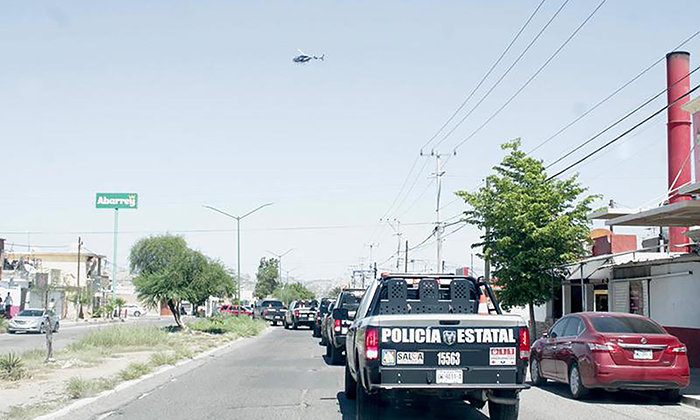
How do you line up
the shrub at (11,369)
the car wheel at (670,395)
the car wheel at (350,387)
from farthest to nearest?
the shrub at (11,369), the car wheel at (670,395), the car wheel at (350,387)

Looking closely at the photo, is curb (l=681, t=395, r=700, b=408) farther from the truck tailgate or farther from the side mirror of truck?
the side mirror of truck

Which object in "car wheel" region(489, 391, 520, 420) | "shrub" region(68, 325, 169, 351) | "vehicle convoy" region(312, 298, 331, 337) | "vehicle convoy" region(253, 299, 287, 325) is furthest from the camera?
"vehicle convoy" region(253, 299, 287, 325)

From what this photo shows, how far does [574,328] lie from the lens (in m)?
15.6

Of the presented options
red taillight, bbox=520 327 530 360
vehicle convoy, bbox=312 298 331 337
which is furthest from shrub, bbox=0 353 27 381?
vehicle convoy, bbox=312 298 331 337

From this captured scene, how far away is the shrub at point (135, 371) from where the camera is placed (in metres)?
17.1

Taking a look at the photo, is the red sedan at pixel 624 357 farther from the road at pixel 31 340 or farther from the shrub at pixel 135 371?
the road at pixel 31 340

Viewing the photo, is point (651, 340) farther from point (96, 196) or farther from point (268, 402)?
point (96, 196)

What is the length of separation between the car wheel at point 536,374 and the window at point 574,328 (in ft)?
5.03

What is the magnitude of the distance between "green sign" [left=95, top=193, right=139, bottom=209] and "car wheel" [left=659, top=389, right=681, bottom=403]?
148ft

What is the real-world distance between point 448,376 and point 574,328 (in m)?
6.72

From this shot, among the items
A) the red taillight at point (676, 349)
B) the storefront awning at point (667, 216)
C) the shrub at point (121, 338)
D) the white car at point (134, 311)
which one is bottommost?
the white car at point (134, 311)

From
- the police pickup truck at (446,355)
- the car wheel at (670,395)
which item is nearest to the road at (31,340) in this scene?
the police pickup truck at (446,355)

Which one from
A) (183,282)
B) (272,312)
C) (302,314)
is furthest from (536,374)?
(272,312)

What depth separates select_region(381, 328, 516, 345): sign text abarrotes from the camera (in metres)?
9.59
